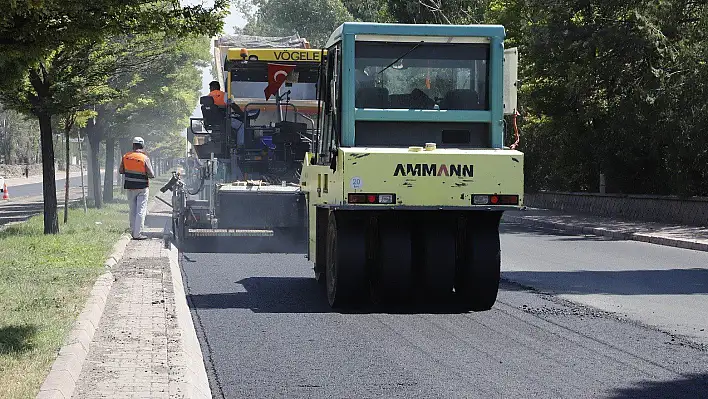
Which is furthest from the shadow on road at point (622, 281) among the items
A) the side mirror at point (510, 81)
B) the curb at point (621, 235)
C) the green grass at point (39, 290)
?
the green grass at point (39, 290)

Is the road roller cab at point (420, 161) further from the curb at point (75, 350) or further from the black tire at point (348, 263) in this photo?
the curb at point (75, 350)

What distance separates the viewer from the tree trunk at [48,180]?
21.5 m

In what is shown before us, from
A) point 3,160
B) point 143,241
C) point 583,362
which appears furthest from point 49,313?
point 3,160

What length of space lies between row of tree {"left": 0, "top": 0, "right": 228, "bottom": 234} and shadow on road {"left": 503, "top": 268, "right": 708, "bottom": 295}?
5387mm

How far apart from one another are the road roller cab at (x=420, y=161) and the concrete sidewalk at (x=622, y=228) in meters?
10.5

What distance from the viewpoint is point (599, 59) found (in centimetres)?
3098

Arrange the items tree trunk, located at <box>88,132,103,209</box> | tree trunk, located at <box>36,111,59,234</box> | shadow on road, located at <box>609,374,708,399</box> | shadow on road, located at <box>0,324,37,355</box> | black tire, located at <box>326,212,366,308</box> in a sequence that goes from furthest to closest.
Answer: tree trunk, located at <box>88,132,103,209</box>, tree trunk, located at <box>36,111,59,234</box>, black tire, located at <box>326,212,366,308</box>, shadow on road, located at <box>0,324,37,355</box>, shadow on road, located at <box>609,374,708,399</box>

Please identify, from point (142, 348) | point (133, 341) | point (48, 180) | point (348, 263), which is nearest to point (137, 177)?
point (48, 180)

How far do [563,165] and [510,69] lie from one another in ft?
80.6

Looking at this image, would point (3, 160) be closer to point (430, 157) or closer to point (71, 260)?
point (71, 260)

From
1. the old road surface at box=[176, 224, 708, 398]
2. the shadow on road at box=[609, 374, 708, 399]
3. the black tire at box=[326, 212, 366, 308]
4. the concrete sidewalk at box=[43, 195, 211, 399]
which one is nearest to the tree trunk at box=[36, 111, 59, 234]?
the old road surface at box=[176, 224, 708, 398]

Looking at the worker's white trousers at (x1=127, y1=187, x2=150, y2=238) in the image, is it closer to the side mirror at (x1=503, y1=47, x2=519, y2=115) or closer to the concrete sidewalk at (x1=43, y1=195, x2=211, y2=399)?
the concrete sidewalk at (x1=43, y1=195, x2=211, y2=399)

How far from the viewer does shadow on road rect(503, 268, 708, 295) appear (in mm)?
14577

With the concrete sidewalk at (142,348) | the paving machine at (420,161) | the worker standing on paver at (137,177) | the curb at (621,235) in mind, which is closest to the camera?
the concrete sidewalk at (142,348)
